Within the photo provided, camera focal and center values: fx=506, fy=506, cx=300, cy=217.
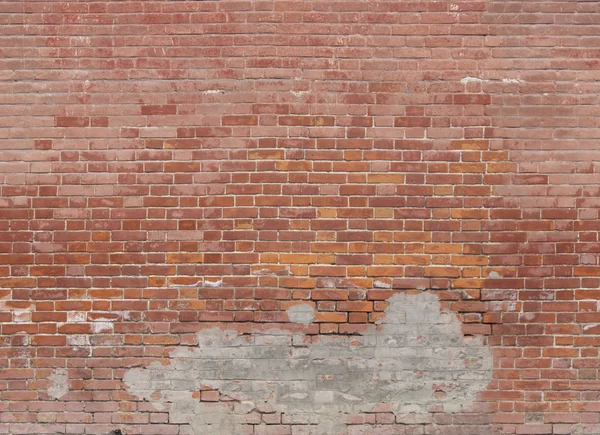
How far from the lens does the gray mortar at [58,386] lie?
356 cm

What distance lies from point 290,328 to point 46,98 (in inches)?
94.9

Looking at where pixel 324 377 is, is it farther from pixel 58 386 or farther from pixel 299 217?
pixel 58 386

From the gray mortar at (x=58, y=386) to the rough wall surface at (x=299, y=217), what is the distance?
1 cm

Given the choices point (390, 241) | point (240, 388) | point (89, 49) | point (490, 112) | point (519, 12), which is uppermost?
point (519, 12)

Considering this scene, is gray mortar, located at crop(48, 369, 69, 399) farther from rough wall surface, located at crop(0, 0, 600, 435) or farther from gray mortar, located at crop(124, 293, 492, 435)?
gray mortar, located at crop(124, 293, 492, 435)

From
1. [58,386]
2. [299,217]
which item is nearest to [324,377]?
[299,217]

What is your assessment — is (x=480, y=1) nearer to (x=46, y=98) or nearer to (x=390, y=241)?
(x=390, y=241)

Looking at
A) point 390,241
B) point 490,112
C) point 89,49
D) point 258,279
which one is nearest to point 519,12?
point 490,112

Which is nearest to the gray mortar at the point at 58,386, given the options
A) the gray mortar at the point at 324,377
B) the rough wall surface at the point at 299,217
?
the rough wall surface at the point at 299,217

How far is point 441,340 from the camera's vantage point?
3543mm

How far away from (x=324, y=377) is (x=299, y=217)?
44.6 inches

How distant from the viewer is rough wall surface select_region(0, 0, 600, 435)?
139 inches

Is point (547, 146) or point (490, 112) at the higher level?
point (490, 112)

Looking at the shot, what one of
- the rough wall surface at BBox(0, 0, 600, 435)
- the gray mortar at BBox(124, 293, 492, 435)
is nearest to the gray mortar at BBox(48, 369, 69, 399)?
the rough wall surface at BBox(0, 0, 600, 435)
